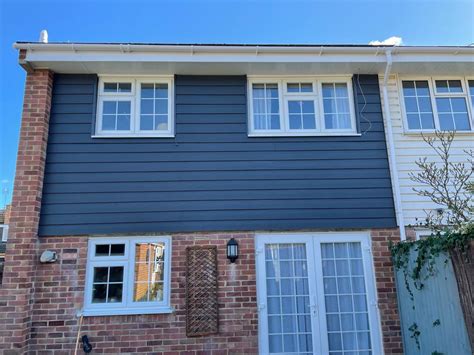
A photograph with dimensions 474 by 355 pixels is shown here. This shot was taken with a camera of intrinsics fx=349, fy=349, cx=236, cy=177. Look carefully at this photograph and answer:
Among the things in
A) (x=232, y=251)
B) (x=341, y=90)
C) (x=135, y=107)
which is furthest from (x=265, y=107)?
(x=232, y=251)

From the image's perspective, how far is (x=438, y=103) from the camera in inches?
245

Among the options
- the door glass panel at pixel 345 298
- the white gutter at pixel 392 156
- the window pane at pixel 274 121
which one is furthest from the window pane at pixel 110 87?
the white gutter at pixel 392 156

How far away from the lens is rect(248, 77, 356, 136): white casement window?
5.93 m

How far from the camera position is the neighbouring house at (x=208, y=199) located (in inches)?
201

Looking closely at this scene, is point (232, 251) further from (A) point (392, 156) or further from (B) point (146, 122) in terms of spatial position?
(A) point (392, 156)

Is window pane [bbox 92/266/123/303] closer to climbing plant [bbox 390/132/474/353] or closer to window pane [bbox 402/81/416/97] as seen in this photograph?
climbing plant [bbox 390/132/474/353]

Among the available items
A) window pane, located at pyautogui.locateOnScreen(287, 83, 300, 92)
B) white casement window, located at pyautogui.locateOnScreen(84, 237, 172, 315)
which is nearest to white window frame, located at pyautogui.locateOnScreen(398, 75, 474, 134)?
window pane, located at pyautogui.locateOnScreen(287, 83, 300, 92)

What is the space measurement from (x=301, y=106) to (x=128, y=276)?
3.95 meters

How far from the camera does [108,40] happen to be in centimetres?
554

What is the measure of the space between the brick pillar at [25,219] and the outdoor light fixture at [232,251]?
284 cm

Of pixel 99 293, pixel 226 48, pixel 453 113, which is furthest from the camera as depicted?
pixel 453 113

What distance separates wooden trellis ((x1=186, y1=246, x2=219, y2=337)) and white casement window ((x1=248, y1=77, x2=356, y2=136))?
7.12ft

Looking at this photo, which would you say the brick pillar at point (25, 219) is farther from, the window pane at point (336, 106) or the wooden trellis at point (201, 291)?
the window pane at point (336, 106)

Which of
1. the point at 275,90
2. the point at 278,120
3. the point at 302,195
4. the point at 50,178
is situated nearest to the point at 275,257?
the point at 302,195
